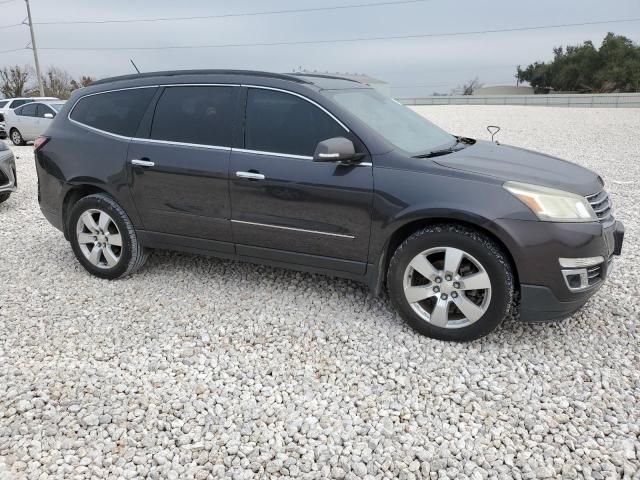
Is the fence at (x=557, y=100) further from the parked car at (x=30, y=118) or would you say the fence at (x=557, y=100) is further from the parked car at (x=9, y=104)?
the parked car at (x=30, y=118)

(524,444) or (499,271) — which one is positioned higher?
(499,271)

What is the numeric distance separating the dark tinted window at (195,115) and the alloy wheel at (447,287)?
1717 mm

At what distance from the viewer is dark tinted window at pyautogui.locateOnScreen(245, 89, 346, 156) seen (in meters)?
3.75

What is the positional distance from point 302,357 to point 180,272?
1913mm

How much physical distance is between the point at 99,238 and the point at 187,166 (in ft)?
3.91

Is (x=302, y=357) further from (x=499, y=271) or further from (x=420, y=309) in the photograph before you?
(x=499, y=271)

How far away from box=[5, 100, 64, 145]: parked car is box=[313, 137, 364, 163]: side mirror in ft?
50.3

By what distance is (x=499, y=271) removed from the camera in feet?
10.7

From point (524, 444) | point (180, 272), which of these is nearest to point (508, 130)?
point (180, 272)

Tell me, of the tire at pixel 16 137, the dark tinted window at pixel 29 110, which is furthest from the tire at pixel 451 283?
the tire at pixel 16 137

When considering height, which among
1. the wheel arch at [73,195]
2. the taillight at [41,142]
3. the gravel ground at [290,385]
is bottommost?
the gravel ground at [290,385]

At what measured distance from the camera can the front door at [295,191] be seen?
3.63m

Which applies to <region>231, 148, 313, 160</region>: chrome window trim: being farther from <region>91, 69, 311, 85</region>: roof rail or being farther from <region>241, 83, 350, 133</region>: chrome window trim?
<region>91, 69, 311, 85</region>: roof rail

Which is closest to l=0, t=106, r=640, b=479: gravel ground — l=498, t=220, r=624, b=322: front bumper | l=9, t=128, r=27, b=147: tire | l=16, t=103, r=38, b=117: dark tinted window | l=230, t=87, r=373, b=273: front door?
l=498, t=220, r=624, b=322: front bumper
